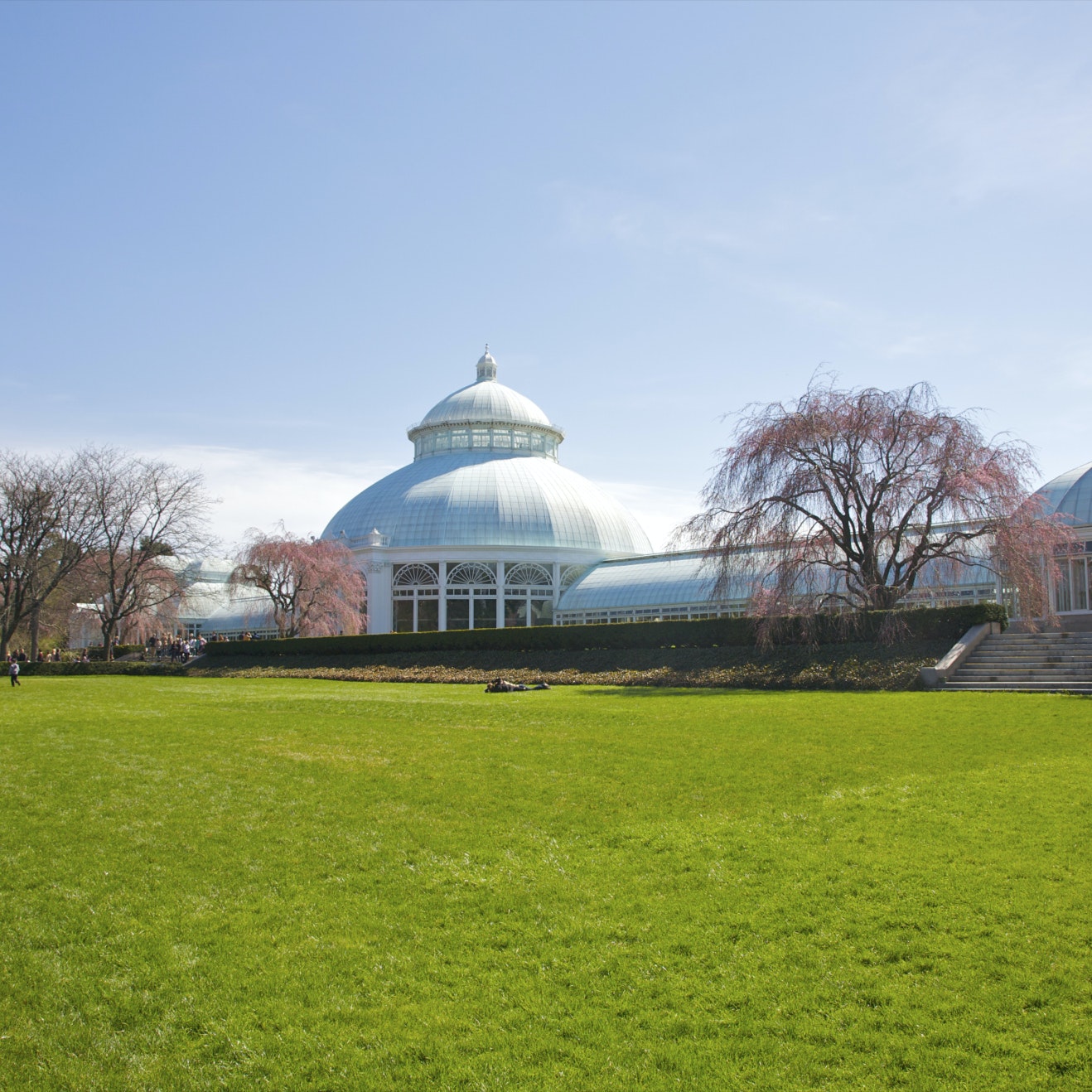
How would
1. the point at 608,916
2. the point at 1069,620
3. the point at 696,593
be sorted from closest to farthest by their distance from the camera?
the point at 608,916
the point at 1069,620
the point at 696,593

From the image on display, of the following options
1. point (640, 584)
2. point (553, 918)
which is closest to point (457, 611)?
point (640, 584)

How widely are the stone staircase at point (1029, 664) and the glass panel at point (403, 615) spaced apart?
133 ft

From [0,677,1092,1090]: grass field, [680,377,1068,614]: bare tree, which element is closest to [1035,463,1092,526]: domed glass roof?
[680,377,1068,614]: bare tree

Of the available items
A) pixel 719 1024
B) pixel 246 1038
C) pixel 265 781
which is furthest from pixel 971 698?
pixel 246 1038

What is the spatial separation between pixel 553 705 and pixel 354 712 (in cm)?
421

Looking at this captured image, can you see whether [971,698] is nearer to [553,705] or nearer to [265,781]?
[553,705]

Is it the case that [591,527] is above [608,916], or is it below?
above

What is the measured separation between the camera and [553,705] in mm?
21125

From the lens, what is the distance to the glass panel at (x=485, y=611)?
60.8 meters

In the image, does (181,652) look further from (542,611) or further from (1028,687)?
(1028,687)

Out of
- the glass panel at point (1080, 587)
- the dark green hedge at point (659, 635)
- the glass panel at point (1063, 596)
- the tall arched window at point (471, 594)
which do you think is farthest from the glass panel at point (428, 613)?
the glass panel at point (1080, 587)

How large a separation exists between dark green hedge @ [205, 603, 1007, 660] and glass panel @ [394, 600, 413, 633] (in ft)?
46.2

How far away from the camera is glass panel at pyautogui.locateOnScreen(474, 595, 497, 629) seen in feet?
199

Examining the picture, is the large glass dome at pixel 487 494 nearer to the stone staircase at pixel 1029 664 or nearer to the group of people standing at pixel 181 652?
the group of people standing at pixel 181 652
